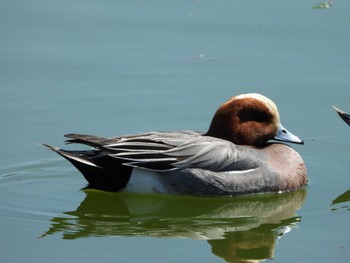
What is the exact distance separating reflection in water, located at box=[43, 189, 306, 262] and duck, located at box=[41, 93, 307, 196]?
11 centimetres

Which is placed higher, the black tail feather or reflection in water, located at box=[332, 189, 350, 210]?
the black tail feather

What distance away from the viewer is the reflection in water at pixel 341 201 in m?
9.41

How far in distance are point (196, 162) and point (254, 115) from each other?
738 mm

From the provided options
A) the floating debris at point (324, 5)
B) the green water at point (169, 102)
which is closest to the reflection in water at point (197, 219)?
the green water at point (169, 102)

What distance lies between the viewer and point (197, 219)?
9273 mm

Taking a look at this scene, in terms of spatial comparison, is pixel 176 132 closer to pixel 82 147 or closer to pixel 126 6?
pixel 82 147

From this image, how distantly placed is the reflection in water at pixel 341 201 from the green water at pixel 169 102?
0.02m

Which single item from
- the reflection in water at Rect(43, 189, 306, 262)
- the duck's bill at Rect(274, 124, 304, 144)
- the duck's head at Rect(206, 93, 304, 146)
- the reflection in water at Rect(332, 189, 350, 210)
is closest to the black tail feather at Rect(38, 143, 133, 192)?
the reflection in water at Rect(43, 189, 306, 262)

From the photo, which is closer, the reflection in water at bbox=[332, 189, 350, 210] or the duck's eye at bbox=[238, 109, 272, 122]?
the reflection in water at bbox=[332, 189, 350, 210]

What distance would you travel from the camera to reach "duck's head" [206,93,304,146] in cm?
988

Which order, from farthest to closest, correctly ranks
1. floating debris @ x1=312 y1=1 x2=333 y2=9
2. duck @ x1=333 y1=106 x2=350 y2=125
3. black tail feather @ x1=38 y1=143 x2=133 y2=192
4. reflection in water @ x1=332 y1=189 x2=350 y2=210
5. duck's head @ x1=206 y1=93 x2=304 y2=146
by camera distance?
floating debris @ x1=312 y1=1 x2=333 y2=9 < duck @ x1=333 y1=106 x2=350 y2=125 < duck's head @ x1=206 y1=93 x2=304 y2=146 < black tail feather @ x1=38 y1=143 x2=133 y2=192 < reflection in water @ x1=332 y1=189 x2=350 y2=210

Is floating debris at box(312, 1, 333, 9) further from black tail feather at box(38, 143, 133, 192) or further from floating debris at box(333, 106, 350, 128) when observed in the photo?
black tail feather at box(38, 143, 133, 192)

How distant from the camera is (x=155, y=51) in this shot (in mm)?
12156

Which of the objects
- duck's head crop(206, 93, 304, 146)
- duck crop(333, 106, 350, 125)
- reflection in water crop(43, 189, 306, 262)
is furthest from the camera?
duck crop(333, 106, 350, 125)
